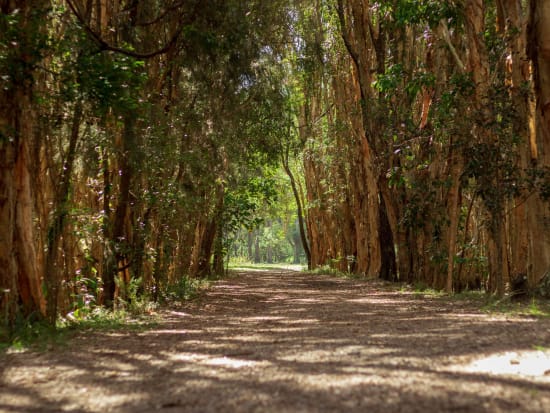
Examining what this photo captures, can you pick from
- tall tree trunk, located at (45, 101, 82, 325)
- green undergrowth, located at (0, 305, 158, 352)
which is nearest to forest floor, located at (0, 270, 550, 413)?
green undergrowth, located at (0, 305, 158, 352)

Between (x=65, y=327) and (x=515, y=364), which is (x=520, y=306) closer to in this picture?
(x=515, y=364)

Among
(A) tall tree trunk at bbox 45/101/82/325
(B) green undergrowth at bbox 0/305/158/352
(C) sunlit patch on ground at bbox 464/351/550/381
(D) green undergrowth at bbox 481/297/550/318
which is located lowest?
(B) green undergrowth at bbox 0/305/158/352

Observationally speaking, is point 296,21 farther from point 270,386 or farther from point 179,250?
point 270,386

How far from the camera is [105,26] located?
9602mm

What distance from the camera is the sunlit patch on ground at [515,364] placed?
4.12m

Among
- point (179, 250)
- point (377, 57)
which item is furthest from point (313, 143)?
point (179, 250)

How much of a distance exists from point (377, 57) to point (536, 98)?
736cm

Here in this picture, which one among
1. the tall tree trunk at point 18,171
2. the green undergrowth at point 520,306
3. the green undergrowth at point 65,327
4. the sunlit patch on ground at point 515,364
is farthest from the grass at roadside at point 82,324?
the green undergrowth at point 520,306

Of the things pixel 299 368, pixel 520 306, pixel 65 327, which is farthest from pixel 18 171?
pixel 520 306

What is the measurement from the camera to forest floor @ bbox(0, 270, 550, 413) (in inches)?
141

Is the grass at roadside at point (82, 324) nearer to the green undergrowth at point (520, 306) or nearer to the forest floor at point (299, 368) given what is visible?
the forest floor at point (299, 368)

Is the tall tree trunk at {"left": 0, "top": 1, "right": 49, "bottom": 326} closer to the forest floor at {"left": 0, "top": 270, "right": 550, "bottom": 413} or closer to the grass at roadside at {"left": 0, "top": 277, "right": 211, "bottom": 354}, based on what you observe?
the grass at roadside at {"left": 0, "top": 277, "right": 211, "bottom": 354}

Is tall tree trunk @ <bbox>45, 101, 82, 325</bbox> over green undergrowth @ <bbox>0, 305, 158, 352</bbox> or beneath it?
over

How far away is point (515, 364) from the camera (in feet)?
14.4
